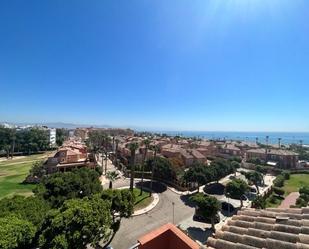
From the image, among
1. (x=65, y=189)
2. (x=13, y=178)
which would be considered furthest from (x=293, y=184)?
(x=13, y=178)

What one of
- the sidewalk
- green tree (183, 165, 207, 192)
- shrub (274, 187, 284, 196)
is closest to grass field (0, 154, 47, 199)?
the sidewalk

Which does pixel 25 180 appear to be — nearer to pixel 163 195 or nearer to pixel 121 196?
pixel 163 195

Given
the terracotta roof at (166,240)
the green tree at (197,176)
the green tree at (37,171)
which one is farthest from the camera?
the green tree at (37,171)

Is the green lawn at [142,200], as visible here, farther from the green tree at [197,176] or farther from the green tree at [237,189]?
the green tree at [237,189]

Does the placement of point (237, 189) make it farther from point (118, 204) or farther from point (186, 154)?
point (186, 154)

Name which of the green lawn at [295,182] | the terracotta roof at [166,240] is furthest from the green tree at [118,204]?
the green lawn at [295,182]

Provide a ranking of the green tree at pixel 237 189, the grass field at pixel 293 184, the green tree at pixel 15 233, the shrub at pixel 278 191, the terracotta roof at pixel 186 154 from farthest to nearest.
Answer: the terracotta roof at pixel 186 154 → the shrub at pixel 278 191 → the grass field at pixel 293 184 → the green tree at pixel 237 189 → the green tree at pixel 15 233
